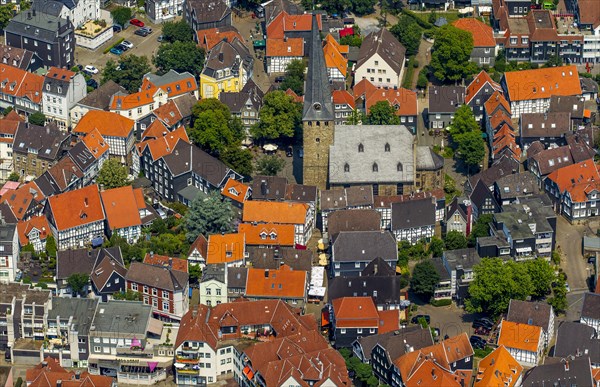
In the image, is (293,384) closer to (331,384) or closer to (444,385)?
(331,384)

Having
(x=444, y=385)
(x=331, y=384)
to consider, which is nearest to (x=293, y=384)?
(x=331, y=384)
